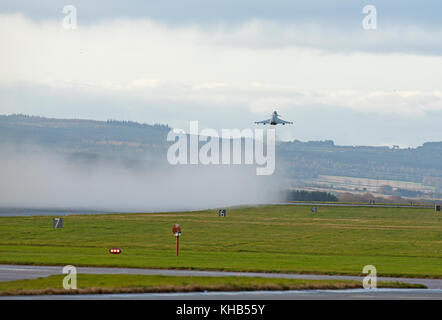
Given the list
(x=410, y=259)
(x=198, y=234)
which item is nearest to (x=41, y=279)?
(x=410, y=259)

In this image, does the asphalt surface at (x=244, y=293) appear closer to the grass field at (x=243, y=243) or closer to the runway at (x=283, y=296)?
the runway at (x=283, y=296)

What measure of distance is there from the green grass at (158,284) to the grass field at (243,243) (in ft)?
23.6

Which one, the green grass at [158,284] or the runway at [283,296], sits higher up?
the green grass at [158,284]

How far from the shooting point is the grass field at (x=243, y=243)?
56844mm

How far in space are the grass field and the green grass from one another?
720 cm

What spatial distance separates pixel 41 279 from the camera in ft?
144

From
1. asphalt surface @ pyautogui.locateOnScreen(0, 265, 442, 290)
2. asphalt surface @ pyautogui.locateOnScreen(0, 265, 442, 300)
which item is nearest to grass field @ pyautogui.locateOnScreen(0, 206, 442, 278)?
asphalt surface @ pyautogui.locateOnScreen(0, 265, 442, 290)

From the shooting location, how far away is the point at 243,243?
269ft

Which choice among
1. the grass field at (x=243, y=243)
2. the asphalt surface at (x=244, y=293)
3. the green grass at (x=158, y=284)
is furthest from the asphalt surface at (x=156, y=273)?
the green grass at (x=158, y=284)

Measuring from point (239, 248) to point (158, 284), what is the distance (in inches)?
1313

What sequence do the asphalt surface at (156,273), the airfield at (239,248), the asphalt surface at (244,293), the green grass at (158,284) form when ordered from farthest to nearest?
the airfield at (239,248), the asphalt surface at (156,273), the green grass at (158,284), the asphalt surface at (244,293)

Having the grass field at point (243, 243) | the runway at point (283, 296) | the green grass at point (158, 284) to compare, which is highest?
the grass field at point (243, 243)
